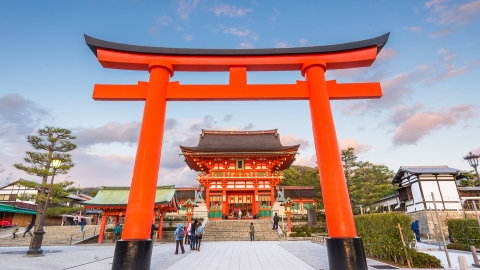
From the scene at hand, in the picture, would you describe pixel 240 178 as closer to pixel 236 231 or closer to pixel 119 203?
pixel 236 231

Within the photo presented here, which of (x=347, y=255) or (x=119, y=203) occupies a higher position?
(x=119, y=203)

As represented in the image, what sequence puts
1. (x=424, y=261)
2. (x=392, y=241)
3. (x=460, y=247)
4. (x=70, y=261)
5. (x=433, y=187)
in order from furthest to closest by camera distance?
(x=433, y=187) < (x=460, y=247) < (x=70, y=261) < (x=392, y=241) < (x=424, y=261)

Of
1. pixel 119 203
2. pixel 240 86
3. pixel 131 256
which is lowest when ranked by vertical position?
pixel 131 256

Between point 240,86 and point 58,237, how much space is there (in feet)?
72.3

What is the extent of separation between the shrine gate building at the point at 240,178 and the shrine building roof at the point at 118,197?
614cm

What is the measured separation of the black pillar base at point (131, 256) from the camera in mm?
5613

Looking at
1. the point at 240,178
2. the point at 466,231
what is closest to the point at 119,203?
the point at 240,178

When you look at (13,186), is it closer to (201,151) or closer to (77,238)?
(77,238)

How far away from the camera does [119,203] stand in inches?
740

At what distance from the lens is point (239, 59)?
26.1 ft

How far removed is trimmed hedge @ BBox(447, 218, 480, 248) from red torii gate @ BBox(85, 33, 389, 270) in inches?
372

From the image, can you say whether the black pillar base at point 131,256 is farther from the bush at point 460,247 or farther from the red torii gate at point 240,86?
the bush at point 460,247

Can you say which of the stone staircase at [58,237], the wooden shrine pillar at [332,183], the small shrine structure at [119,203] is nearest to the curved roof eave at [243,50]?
the wooden shrine pillar at [332,183]

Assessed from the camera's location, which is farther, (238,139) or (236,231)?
(238,139)
